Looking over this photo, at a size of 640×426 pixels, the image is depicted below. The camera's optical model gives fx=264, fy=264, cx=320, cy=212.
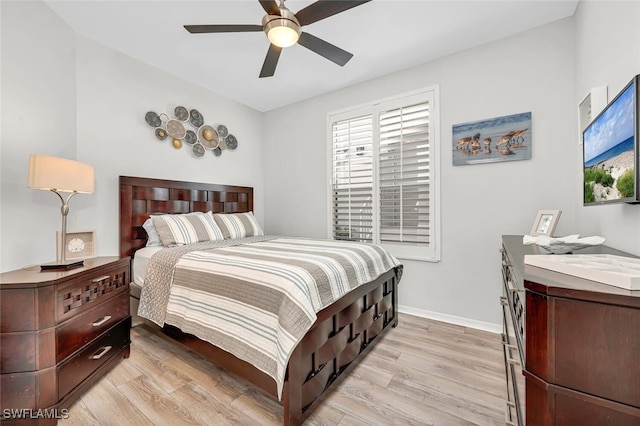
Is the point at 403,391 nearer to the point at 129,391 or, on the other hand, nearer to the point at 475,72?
the point at 129,391

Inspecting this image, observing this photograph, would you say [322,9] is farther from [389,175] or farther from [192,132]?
[192,132]

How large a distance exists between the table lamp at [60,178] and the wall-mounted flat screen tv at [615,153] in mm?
2924

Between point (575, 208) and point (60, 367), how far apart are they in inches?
149

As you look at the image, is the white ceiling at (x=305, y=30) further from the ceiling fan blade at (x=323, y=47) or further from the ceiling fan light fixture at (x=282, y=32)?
the ceiling fan light fixture at (x=282, y=32)

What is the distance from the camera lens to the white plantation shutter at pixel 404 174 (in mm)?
2910

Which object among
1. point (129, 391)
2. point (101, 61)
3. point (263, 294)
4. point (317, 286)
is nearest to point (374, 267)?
point (317, 286)

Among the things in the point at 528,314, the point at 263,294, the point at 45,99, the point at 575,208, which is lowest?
the point at 263,294

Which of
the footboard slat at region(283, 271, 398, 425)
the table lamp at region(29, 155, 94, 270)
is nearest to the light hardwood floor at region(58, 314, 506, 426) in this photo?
the footboard slat at region(283, 271, 398, 425)

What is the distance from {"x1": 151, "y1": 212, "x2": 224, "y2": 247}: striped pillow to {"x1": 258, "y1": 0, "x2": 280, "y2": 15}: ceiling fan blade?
6.74 feet

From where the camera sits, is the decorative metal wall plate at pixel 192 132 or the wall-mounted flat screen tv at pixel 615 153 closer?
the wall-mounted flat screen tv at pixel 615 153

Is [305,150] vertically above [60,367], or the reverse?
[305,150]

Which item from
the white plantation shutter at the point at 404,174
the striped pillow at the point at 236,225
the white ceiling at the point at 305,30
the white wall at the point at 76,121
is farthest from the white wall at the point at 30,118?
the white plantation shutter at the point at 404,174

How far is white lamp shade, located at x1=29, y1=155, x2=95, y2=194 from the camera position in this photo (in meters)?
1.57

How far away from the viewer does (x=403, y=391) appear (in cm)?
173
